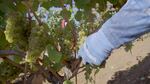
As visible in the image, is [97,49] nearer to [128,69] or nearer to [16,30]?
[16,30]

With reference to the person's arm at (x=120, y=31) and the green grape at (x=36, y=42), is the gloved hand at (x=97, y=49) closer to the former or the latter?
the person's arm at (x=120, y=31)

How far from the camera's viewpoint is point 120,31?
1.92m

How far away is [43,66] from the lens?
2.81 meters

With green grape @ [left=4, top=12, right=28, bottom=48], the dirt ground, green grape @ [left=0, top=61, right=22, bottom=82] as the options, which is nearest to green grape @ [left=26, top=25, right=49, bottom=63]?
green grape @ [left=4, top=12, right=28, bottom=48]

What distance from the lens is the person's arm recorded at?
1.83 meters

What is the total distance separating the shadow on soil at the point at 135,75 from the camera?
478 cm

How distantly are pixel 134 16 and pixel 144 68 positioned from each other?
3238 millimetres

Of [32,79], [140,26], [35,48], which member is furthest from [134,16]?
[32,79]

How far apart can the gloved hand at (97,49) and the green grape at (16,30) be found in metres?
0.50

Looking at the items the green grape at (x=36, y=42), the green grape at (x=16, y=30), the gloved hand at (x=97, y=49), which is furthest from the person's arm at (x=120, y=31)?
the green grape at (x=16, y=30)

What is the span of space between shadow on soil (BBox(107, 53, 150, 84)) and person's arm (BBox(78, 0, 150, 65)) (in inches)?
105

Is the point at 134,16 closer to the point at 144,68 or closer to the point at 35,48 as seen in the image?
the point at 35,48

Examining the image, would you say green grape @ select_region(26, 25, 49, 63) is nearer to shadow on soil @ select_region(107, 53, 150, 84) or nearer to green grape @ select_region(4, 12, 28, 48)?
green grape @ select_region(4, 12, 28, 48)

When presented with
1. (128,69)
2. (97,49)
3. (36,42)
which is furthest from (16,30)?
(128,69)
